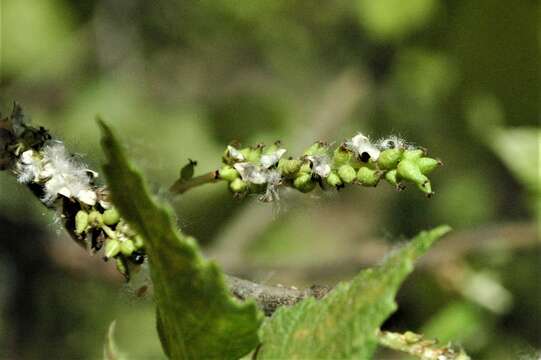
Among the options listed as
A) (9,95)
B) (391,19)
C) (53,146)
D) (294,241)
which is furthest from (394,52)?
(53,146)

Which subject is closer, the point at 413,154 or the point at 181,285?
the point at 181,285

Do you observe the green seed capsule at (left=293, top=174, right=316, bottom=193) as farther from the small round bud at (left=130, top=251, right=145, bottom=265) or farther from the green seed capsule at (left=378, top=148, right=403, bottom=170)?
the small round bud at (left=130, top=251, right=145, bottom=265)

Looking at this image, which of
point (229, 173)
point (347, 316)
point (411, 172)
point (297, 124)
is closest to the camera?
point (347, 316)

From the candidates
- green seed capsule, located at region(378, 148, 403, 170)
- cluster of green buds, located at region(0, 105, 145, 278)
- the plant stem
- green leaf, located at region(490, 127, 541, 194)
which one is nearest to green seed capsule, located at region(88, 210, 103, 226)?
cluster of green buds, located at region(0, 105, 145, 278)

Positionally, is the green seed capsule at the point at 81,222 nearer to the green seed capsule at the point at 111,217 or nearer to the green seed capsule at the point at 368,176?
the green seed capsule at the point at 111,217

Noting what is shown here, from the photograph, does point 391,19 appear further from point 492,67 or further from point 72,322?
point 72,322

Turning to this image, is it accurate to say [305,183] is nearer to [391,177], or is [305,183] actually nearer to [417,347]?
[391,177]

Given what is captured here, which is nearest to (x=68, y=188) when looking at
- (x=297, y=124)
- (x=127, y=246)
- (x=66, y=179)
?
(x=66, y=179)

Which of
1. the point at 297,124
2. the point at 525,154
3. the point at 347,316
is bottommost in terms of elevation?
the point at 347,316
